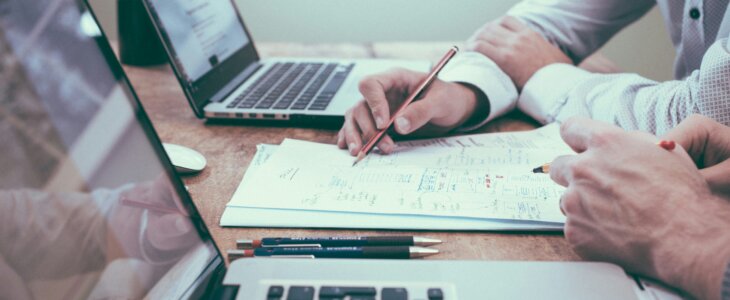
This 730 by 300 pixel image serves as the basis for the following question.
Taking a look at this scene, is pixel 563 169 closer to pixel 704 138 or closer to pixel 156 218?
pixel 704 138

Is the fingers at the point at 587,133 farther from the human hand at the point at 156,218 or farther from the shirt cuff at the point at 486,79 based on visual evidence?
the human hand at the point at 156,218

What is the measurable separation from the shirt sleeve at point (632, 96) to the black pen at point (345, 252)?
42 cm

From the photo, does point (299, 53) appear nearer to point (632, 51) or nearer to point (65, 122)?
point (65, 122)

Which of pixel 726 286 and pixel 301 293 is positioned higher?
pixel 301 293

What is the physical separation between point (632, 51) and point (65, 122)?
2139 mm

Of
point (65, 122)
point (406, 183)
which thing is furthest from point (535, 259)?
point (65, 122)

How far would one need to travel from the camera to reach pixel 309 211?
550 millimetres

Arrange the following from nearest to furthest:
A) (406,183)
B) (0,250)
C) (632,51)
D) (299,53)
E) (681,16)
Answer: (0,250) < (406,183) < (681,16) < (299,53) < (632,51)

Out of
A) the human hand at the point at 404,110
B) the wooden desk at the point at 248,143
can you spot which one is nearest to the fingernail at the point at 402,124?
the human hand at the point at 404,110

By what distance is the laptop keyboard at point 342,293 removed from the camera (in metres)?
0.38

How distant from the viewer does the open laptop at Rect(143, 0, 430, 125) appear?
2.69 feet

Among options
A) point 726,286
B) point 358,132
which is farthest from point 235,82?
point 726,286

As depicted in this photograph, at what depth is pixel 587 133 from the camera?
1.69 feet

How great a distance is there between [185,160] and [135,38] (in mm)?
594
